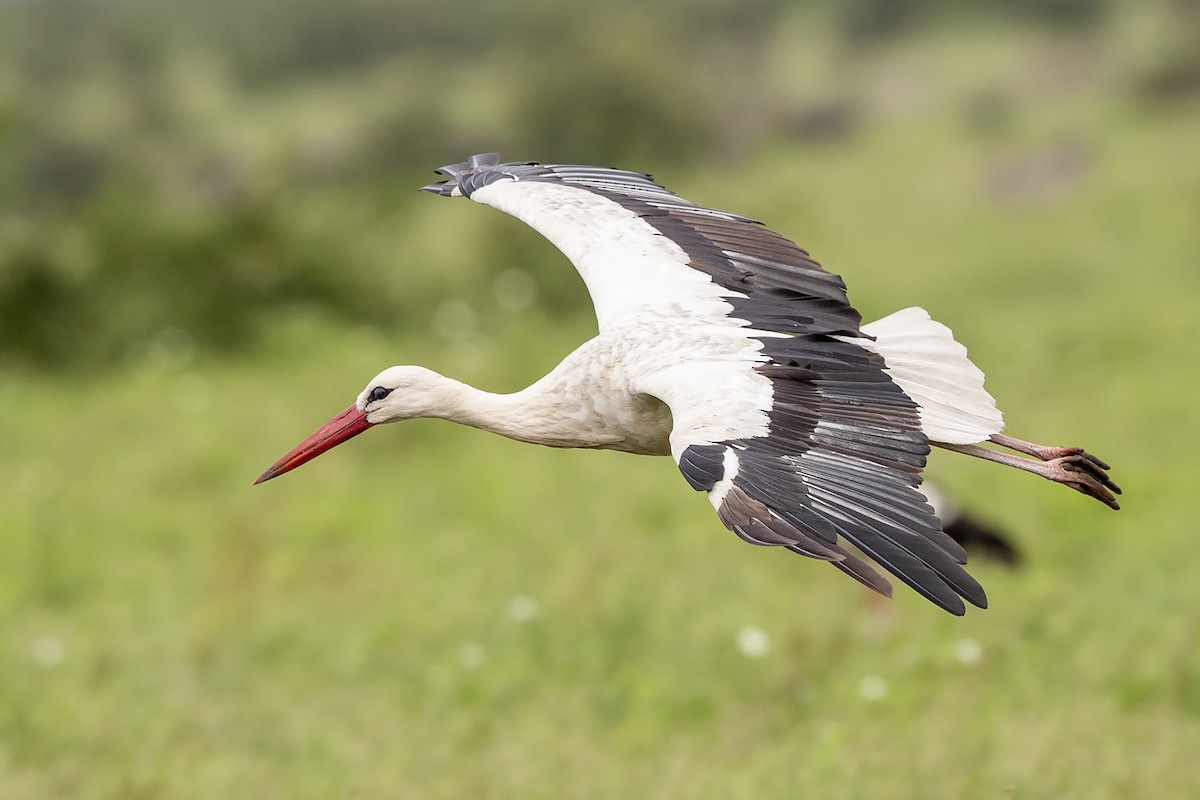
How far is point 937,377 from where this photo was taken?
477cm

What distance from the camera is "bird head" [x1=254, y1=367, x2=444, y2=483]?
5016 mm

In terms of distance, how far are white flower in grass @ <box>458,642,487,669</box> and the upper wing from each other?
221cm

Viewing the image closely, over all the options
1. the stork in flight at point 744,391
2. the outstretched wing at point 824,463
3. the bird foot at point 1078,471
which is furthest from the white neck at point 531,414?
the bird foot at point 1078,471

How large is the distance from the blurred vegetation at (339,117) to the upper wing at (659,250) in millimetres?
7692

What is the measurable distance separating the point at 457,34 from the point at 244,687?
26.5 metres

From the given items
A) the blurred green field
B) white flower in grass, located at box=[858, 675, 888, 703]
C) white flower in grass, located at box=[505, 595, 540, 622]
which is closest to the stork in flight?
the blurred green field

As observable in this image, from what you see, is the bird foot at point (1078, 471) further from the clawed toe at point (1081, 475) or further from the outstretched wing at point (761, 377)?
the outstretched wing at point (761, 377)

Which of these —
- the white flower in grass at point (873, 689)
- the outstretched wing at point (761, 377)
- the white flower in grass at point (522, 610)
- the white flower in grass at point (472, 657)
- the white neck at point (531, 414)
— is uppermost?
the outstretched wing at point (761, 377)

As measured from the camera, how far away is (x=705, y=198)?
15648 mm

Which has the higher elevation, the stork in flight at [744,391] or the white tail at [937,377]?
the white tail at [937,377]

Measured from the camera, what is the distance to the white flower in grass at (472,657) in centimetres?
685

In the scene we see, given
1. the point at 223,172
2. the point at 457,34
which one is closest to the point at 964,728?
the point at 223,172

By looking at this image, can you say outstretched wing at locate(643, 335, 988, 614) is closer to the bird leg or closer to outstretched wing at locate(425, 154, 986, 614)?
outstretched wing at locate(425, 154, 986, 614)

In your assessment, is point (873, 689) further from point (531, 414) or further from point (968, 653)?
point (531, 414)
